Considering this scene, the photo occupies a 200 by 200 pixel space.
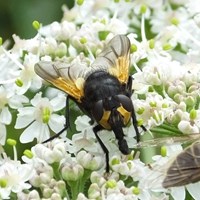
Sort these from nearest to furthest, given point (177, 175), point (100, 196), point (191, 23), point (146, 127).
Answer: point (177, 175) → point (100, 196) → point (146, 127) → point (191, 23)

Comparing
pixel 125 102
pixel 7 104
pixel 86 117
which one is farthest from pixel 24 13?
pixel 125 102

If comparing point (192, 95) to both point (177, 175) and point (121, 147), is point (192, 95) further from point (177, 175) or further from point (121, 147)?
point (177, 175)

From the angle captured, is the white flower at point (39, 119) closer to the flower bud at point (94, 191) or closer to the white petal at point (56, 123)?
the white petal at point (56, 123)

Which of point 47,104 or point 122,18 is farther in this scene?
point 122,18

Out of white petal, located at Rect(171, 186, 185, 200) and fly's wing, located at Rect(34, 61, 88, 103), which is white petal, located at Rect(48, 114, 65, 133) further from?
white petal, located at Rect(171, 186, 185, 200)

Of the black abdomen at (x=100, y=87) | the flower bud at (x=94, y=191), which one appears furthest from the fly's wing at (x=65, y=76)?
the flower bud at (x=94, y=191)

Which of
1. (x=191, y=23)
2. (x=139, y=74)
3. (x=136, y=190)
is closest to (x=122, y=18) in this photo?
(x=191, y=23)

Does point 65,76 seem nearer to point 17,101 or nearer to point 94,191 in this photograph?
point 17,101
